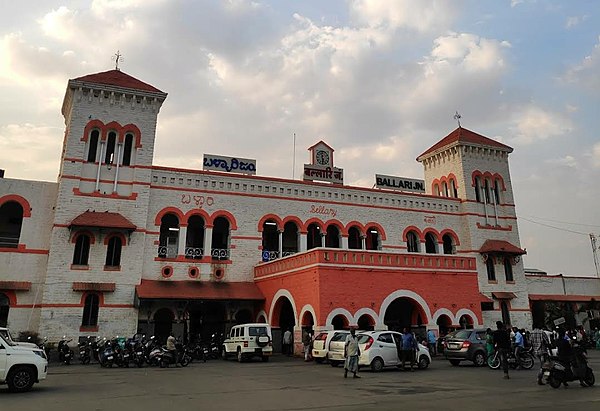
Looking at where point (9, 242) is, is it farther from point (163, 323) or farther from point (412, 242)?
point (412, 242)

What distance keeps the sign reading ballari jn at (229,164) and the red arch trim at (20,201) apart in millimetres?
9493

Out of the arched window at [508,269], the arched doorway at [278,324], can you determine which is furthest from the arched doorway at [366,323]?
the arched window at [508,269]

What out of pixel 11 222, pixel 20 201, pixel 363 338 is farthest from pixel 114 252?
pixel 363 338

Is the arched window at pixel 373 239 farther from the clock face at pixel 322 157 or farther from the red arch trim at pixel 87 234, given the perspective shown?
the red arch trim at pixel 87 234

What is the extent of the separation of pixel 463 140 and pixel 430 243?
7899mm

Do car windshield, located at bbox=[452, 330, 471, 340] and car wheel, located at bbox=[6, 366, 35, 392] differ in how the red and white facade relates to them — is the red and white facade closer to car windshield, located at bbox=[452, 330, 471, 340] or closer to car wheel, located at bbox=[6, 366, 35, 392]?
car windshield, located at bbox=[452, 330, 471, 340]

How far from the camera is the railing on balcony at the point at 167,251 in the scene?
86.6 ft

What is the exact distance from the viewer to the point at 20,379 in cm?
1166

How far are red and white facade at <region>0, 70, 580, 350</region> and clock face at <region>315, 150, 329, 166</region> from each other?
0.48 ft

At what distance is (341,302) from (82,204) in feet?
47.4

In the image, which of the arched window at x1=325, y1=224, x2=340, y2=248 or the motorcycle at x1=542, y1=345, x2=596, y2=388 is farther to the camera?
the arched window at x1=325, y1=224, x2=340, y2=248

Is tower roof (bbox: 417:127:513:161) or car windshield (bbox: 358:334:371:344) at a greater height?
tower roof (bbox: 417:127:513:161)

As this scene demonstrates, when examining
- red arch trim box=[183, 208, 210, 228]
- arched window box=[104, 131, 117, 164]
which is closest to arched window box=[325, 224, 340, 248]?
red arch trim box=[183, 208, 210, 228]

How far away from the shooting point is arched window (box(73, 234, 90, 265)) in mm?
24722
